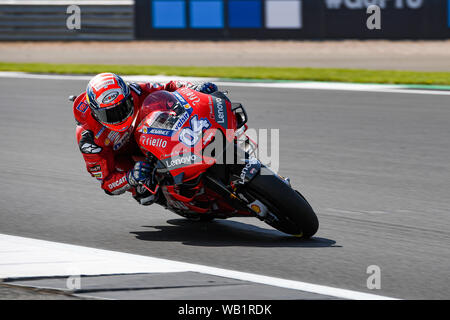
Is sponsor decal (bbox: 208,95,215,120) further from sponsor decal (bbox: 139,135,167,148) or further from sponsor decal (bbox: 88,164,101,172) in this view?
sponsor decal (bbox: 88,164,101,172)

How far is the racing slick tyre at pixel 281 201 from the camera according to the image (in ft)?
20.5

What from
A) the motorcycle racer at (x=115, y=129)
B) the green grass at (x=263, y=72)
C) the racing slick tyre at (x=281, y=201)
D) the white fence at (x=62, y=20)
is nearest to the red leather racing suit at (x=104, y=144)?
the motorcycle racer at (x=115, y=129)

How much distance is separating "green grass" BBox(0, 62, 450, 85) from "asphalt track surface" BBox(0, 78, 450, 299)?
3707 mm

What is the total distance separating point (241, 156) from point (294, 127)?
19.4 ft

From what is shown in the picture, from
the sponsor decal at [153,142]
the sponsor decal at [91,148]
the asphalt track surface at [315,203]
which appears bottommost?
the asphalt track surface at [315,203]

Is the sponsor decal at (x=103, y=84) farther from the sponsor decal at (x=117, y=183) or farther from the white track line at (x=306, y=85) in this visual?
the white track line at (x=306, y=85)

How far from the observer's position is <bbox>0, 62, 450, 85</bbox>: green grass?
17688 millimetres

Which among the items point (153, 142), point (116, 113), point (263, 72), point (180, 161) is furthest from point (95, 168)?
point (263, 72)

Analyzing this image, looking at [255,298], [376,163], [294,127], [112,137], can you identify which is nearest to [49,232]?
[112,137]

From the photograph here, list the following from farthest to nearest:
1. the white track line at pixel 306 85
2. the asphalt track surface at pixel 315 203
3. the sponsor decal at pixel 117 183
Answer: the white track line at pixel 306 85 < the sponsor decal at pixel 117 183 < the asphalt track surface at pixel 315 203

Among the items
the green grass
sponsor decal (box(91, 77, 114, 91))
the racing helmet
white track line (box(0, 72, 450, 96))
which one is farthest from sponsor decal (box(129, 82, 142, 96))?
the green grass

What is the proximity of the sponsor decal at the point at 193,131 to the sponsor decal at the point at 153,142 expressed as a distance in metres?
0.13

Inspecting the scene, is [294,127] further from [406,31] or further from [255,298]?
[406,31]

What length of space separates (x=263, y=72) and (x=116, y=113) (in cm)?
1360
